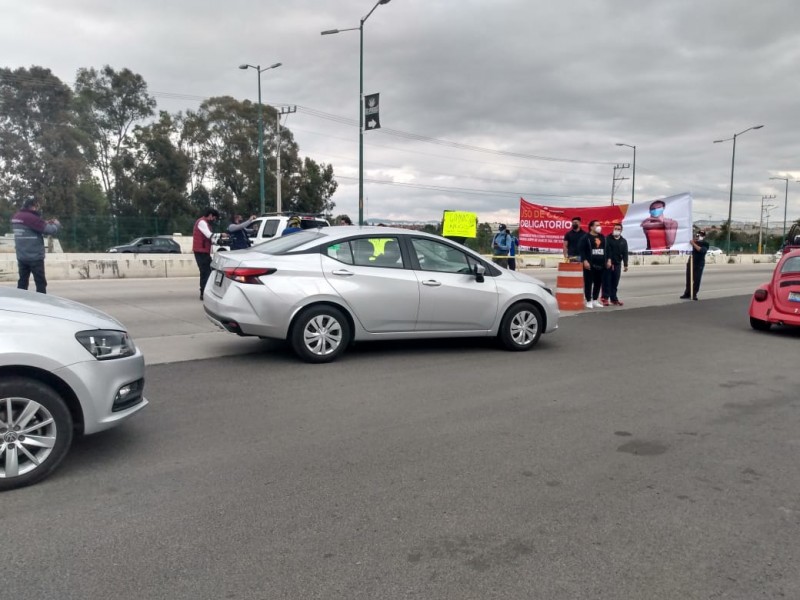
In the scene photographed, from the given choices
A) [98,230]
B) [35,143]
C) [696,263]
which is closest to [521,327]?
[696,263]

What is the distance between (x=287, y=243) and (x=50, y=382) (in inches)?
159

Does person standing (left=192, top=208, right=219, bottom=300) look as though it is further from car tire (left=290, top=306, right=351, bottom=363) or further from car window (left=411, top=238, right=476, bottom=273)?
car window (left=411, top=238, right=476, bottom=273)

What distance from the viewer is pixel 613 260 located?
13.8m

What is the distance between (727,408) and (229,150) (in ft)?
188

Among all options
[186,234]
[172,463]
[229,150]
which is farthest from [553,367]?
[229,150]

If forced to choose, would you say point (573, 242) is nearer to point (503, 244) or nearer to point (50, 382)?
point (503, 244)

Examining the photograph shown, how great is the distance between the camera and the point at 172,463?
4.29 meters

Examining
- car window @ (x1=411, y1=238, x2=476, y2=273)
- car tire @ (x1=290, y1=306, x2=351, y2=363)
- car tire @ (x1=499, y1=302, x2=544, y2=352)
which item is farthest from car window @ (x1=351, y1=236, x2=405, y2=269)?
car tire @ (x1=499, y1=302, x2=544, y2=352)

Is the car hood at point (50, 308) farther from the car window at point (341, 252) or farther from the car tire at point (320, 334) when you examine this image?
the car window at point (341, 252)

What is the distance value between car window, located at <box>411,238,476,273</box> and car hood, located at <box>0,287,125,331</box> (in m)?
4.19

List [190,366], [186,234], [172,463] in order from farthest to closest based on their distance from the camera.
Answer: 1. [186,234]
2. [190,366]
3. [172,463]

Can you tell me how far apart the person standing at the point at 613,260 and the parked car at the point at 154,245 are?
25401mm

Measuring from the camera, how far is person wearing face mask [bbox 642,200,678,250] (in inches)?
738

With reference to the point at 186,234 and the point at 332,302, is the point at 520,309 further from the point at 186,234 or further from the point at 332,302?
the point at 186,234
